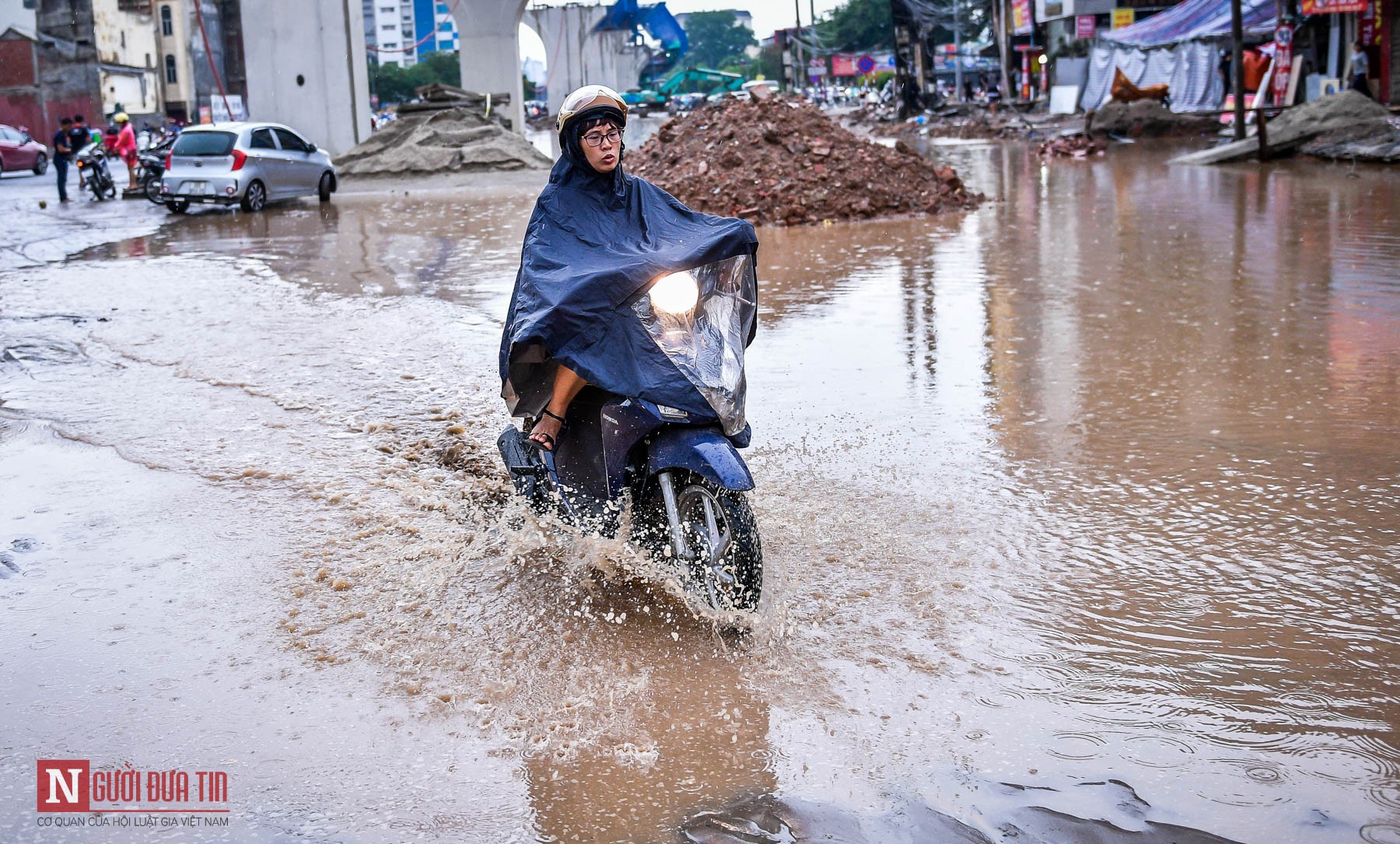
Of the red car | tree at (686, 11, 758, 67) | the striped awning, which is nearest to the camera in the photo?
the striped awning

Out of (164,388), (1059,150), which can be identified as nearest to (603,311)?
(164,388)

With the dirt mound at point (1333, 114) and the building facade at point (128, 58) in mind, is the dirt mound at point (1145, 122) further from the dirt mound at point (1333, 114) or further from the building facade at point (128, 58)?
the building facade at point (128, 58)

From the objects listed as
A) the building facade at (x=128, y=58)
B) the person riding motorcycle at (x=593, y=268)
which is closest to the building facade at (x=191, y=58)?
the building facade at (x=128, y=58)

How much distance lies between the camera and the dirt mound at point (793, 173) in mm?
16266

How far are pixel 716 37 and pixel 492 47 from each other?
5791 inches

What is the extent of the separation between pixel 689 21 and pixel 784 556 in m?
192

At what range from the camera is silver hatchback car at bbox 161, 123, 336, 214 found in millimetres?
19953

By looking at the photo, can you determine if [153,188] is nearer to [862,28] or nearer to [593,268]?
[593,268]

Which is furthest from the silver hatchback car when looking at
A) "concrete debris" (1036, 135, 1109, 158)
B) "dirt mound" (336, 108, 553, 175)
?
"concrete debris" (1036, 135, 1109, 158)

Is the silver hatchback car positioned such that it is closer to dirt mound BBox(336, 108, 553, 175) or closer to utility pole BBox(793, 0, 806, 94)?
dirt mound BBox(336, 108, 553, 175)

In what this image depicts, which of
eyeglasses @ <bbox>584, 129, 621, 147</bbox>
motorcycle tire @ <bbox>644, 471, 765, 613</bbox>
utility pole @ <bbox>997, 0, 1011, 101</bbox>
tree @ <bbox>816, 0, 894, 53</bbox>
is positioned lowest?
motorcycle tire @ <bbox>644, 471, 765, 613</bbox>

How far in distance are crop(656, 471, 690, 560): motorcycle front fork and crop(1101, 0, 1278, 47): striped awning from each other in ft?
97.7

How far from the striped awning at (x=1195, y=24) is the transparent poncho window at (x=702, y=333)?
29389mm

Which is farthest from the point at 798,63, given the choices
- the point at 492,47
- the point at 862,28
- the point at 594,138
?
the point at 594,138
